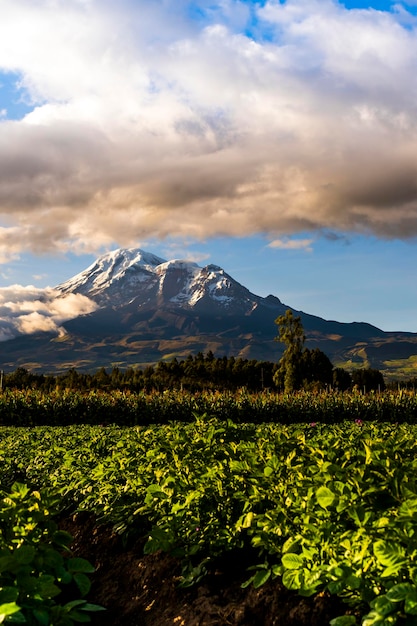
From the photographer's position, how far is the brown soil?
391cm

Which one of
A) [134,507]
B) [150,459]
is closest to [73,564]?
[134,507]

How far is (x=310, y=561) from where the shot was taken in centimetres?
371

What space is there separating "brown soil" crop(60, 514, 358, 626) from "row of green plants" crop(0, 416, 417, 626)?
0.11m

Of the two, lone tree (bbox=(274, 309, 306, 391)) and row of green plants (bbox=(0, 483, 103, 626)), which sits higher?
lone tree (bbox=(274, 309, 306, 391))

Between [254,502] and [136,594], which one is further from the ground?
[254,502]

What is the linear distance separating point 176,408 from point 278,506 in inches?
805

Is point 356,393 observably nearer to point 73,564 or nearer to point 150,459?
point 150,459

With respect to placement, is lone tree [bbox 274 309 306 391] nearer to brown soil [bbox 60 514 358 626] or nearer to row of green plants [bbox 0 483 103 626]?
brown soil [bbox 60 514 358 626]

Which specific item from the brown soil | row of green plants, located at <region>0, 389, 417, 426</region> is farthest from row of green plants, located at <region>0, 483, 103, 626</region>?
row of green plants, located at <region>0, 389, 417, 426</region>

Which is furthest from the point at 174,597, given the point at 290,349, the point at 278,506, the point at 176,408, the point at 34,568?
the point at 290,349

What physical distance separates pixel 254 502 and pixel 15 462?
16.6ft

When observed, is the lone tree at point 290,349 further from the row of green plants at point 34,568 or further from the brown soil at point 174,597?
the row of green plants at point 34,568

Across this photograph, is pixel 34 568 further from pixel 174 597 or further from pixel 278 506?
pixel 278 506

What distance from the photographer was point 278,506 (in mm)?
4246
